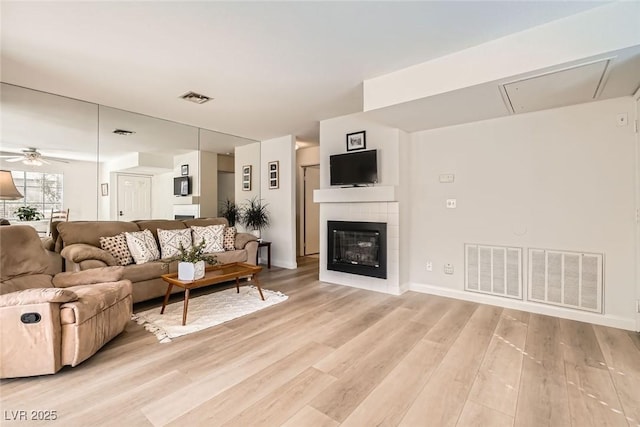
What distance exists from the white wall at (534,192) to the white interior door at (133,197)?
4.06 metres

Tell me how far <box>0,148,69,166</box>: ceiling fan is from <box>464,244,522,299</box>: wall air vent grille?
5.46 m

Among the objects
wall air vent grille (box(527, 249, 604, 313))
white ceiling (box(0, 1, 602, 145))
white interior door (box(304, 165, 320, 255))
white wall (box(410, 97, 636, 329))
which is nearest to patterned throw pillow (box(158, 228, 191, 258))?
white ceiling (box(0, 1, 602, 145))

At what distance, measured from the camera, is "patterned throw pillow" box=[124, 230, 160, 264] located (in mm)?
3529

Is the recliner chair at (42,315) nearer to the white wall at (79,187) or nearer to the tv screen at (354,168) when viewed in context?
the white wall at (79,187)

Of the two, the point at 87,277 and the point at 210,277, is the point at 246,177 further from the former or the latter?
the point at 87,277

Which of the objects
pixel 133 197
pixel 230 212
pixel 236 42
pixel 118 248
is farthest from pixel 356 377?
pixel 230 212

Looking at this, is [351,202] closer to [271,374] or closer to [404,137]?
[404,137]

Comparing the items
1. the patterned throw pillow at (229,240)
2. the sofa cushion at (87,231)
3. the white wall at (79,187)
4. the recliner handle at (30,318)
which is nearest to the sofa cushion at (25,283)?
the recliner handle at (30,318)

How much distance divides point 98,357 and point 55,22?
2469 mm

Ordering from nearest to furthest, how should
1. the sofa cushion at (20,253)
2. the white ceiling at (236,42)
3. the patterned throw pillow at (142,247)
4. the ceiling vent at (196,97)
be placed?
→ 1. the white ceiling at (236,42)
2. the sofa cushion at (20,253)
3. the ceiling vent at (196,97)
4. the patterned throw pillow at (142,247)

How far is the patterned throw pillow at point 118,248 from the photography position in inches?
134

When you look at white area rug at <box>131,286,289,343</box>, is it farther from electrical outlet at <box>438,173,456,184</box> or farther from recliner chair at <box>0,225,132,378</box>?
electrical outlet at <box>438,173,456,184</box>

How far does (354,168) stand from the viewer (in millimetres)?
4000

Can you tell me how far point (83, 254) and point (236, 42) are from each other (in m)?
2.60
